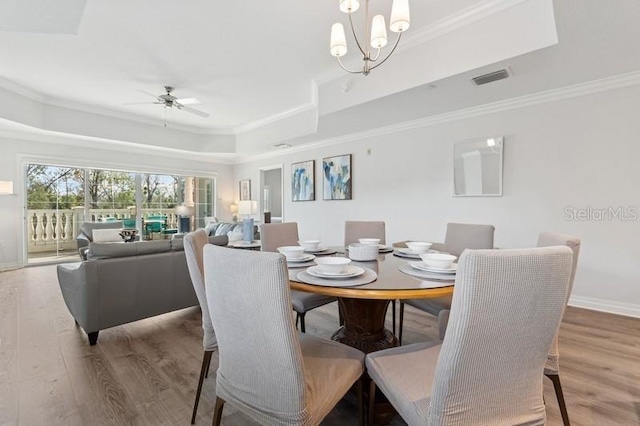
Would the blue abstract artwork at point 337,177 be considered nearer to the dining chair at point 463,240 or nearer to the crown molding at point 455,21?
the crown molding at point 455,21

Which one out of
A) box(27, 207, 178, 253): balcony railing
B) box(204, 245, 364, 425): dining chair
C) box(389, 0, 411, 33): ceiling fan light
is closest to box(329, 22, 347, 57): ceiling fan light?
box(389, 0, 411, 33): ceiling fan light

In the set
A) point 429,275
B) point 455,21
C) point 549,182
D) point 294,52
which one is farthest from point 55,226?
point 549,182

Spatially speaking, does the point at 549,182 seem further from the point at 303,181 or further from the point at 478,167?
the point at 303,181

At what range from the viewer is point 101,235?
210 inches

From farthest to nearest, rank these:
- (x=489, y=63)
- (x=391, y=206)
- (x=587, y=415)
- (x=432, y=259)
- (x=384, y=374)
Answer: (x=391, y=206), (x=489, y=63), (x=587, y=415), (x=432, y=259), (x=384, y=374)

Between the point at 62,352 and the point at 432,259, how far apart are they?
107 inches

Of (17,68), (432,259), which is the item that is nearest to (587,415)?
(432,259)

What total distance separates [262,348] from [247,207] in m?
5.88

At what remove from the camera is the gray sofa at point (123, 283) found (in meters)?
2.35

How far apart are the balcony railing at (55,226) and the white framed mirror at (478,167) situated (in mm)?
6647

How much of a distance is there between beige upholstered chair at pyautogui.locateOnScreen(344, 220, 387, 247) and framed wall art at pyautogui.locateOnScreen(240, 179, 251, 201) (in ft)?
16.5

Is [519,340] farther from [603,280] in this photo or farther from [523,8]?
[603,280]

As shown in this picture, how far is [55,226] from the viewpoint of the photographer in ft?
19.1

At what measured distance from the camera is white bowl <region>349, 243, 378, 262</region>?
1.68 meters
